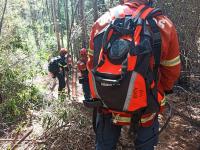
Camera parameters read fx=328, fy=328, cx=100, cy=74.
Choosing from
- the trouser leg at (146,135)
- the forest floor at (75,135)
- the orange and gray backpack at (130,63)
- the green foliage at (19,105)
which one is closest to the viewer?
the orange and gray backpack at (130,63)

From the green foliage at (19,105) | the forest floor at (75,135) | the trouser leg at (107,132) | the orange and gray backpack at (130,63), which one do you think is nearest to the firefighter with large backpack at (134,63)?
the orange and gray backpack at (130,63)

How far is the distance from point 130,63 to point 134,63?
4cm

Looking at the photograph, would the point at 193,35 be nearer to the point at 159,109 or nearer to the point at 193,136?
the point at 193,136

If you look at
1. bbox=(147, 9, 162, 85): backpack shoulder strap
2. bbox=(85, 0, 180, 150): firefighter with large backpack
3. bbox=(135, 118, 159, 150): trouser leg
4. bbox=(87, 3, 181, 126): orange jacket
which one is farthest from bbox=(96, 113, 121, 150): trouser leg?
bbox=(147, 9, 162, 85): backpack shoulder strap

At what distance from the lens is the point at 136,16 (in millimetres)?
3006

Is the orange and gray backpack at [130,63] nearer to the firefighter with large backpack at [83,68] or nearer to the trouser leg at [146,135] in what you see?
the trouser leg at [146,135]

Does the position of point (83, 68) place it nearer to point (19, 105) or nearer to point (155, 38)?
point (19, 105)

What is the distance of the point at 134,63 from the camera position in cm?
286

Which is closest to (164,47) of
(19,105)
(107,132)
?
(107,132)

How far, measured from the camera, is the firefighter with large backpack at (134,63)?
2896mm

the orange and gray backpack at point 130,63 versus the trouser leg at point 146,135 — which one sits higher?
the orange and gray backpack at point 130,63

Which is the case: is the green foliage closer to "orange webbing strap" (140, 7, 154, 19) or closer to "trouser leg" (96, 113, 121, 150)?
"trouser leg" (96, 113, 121, 150)

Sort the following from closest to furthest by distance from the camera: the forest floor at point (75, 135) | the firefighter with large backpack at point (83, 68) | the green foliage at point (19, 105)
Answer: the forest floor at point (75, 135), the green foliage at point (19, 105), the firefighter with large backpack at point (83, 68)

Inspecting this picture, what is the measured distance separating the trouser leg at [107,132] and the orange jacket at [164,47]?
35 centimetres
